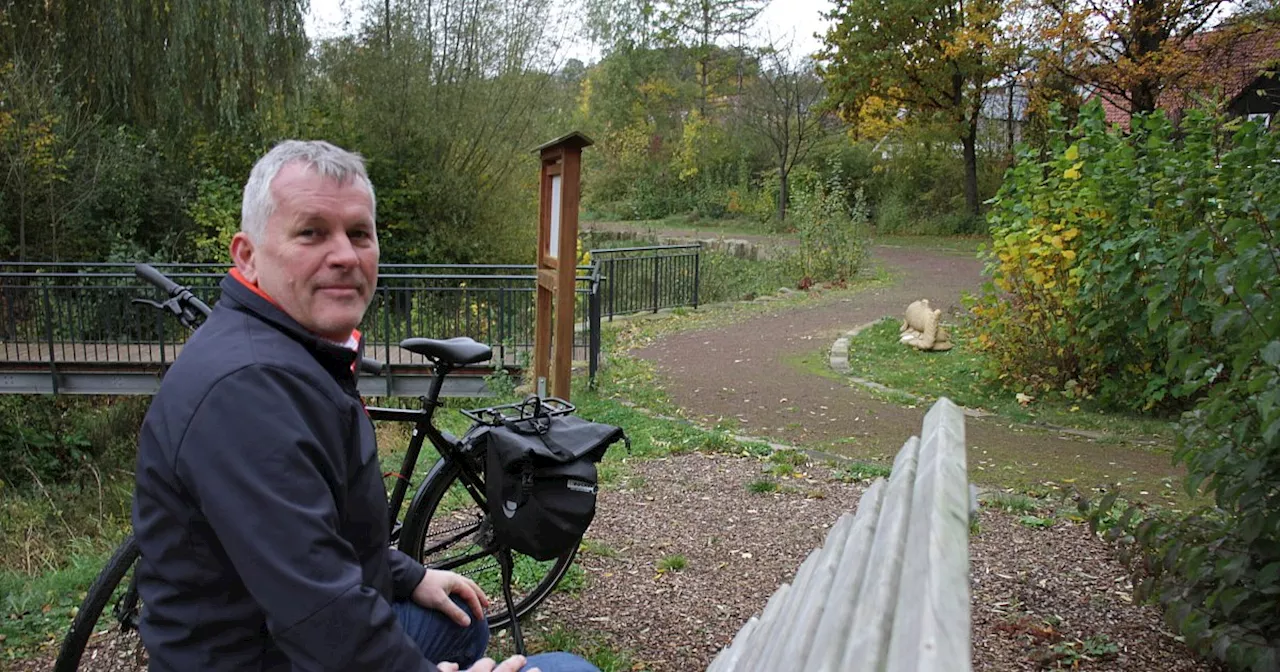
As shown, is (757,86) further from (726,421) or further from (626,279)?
(726,421)

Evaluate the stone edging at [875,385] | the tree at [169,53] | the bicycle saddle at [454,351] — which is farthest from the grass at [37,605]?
the tree at [169,53]

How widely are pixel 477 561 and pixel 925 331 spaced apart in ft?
27.9

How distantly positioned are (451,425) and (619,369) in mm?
2413

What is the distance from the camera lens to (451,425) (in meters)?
8.12

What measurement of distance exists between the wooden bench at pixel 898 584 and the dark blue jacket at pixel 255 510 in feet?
2.27

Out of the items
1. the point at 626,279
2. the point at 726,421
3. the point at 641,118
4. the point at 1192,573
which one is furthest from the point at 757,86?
the point at 1192,573

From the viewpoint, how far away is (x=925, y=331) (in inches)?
442

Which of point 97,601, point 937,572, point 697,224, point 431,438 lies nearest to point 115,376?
point 431,438

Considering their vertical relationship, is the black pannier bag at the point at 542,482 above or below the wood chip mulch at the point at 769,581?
above

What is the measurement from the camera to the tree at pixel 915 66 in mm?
28656

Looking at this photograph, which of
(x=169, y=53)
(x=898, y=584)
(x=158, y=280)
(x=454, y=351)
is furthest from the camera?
(x=169, y=53)

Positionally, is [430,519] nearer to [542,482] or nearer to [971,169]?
[542,482]

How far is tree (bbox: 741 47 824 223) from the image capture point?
32750 millimetres

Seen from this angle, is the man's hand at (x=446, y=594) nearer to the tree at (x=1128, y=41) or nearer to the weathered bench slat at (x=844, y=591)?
the weathered bench slat at (x=844, y=591)
